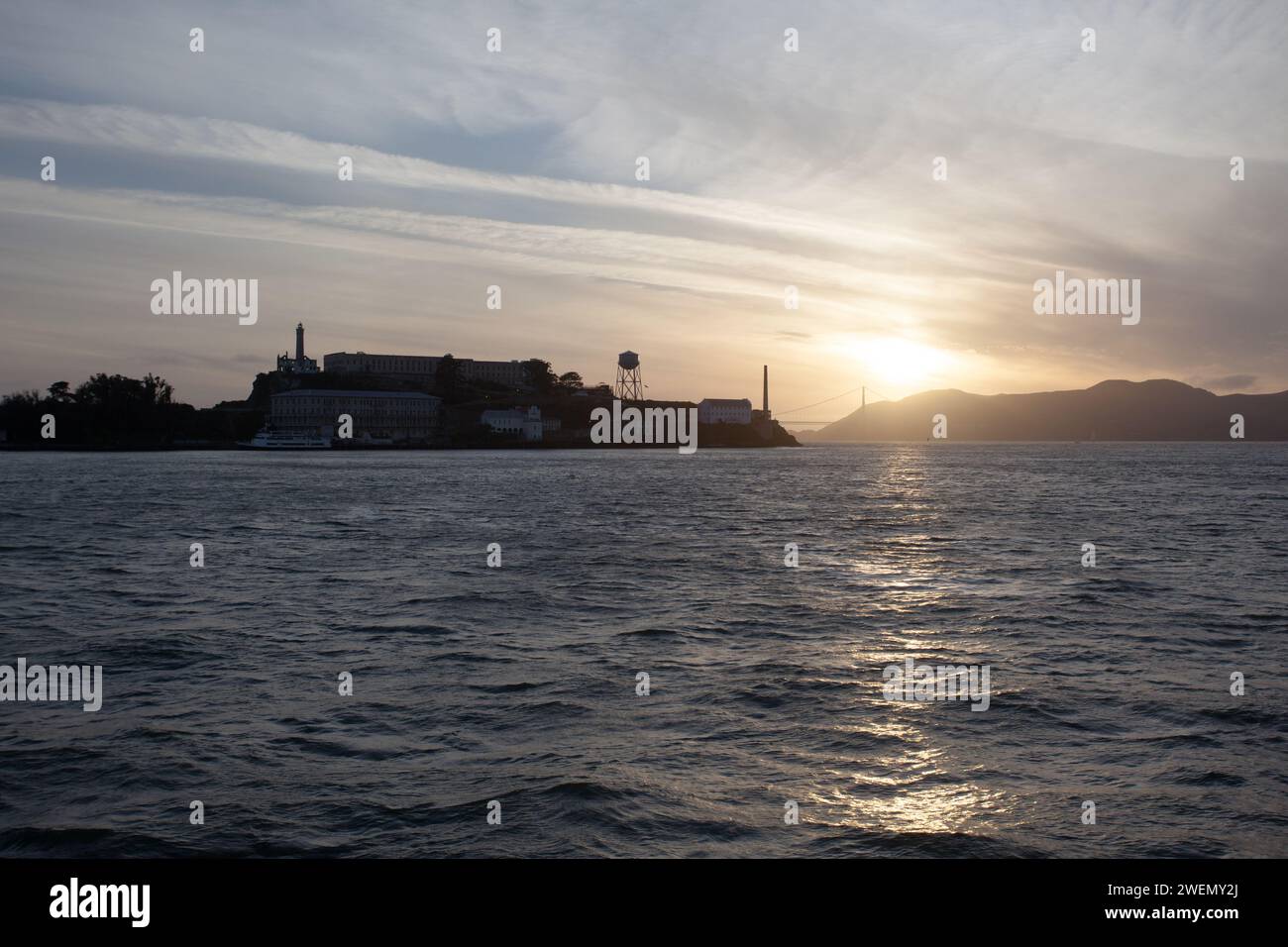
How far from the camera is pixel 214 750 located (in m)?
10.6

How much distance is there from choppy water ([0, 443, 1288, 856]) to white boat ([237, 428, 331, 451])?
145m

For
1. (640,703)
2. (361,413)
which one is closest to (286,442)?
(361,413)

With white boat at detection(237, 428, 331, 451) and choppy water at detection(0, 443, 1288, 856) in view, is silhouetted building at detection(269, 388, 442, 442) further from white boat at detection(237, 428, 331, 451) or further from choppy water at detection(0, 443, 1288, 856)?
choppy water at detection(0, 443, 1288, 856)

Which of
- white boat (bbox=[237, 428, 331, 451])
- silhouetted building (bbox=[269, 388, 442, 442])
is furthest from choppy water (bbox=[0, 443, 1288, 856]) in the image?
silhouetted building (bbox=[269, 388, 442, 442])

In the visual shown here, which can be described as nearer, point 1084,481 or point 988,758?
point 988,758

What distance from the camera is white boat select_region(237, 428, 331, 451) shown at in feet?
564

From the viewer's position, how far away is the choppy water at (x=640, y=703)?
8.56 metres

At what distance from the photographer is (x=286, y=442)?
173 metres

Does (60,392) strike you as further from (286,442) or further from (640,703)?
(640,703)
